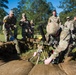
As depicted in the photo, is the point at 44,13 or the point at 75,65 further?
the point at 44,13

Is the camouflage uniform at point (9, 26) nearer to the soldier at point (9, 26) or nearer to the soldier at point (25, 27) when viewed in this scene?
the soldier at point (9, 26)

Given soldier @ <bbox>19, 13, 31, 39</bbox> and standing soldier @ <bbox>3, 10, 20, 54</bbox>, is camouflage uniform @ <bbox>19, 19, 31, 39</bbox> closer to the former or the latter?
soldier @ <bbox>19, 13, 31, 39</bbox>

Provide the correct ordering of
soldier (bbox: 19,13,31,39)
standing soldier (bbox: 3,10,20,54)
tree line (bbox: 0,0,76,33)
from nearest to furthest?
standing soldier (bbox: 3,10,20,54) < soldier (bbox: 19,13,31,39) < tree line (bbox: 0,0,76,33)

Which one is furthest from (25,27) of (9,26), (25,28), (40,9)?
(40,9)

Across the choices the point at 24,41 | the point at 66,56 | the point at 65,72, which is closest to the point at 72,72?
the point at 65,72

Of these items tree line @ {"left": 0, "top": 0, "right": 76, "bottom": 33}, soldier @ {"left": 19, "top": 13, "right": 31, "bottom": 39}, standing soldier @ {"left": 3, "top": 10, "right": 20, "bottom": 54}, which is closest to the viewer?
standing soldier @ {"left": 3, "top": 10, "right": 20, "bottom": 54}

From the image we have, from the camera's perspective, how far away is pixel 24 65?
5.98 meters

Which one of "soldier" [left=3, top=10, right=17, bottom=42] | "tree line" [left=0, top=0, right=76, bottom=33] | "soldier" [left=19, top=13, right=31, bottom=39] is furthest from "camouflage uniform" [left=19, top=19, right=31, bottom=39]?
"tree line" [left=0, top=0, right=76, bottom=33]

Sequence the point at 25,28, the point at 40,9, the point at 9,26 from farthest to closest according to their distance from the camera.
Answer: the point at 40,9, the point at 25,28, the point at 9,26

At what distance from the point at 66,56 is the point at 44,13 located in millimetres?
58254

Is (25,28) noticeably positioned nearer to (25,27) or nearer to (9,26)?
(25,27)

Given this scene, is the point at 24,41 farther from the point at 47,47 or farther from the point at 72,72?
the point at 72,72

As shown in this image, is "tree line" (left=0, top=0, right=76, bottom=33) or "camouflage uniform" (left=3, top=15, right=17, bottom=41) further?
"tree line" (left=0, top=0, right=76, bottom=33)

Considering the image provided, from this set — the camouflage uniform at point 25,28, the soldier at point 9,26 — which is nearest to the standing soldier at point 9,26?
the soldier at point 9,26
